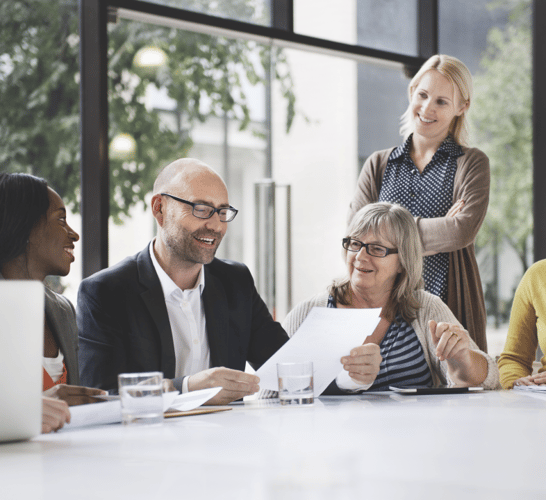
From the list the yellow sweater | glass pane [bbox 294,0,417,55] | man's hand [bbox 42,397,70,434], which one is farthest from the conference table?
glass pane [bbox 294,0,417,55]

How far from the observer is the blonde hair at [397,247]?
2340 millimetres

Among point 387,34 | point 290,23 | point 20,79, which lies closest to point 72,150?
point 20,79

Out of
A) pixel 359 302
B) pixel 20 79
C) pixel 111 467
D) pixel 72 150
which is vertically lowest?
pixel 111 467

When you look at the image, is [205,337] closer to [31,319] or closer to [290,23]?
[31,319]

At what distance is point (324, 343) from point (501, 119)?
3.37 meters

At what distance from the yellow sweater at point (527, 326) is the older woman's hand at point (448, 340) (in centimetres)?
53

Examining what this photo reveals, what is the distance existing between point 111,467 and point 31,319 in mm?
303

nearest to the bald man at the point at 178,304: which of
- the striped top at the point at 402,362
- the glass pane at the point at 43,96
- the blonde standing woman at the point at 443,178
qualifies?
the striped top at the point at 402,362

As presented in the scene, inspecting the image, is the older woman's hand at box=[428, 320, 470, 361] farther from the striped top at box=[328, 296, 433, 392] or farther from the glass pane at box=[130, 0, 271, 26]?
the glass pane at box=[130, 0, 271, 26]

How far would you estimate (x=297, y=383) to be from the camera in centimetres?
157

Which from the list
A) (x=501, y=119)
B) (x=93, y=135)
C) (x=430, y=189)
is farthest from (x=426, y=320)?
(x=501, y=119)

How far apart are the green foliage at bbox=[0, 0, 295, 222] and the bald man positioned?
1103mm

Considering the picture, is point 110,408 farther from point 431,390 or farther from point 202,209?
point 202,209

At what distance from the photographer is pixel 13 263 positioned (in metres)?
→ 1.88
